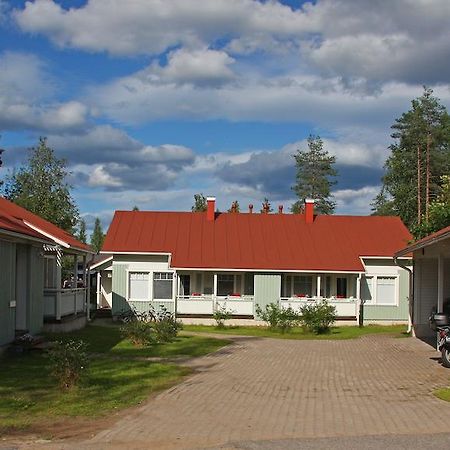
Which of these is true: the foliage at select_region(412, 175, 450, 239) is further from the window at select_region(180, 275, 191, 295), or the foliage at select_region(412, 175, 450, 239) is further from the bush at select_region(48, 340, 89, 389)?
the bush at select_region(48, 340, 89, 389)

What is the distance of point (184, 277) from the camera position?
110 feet

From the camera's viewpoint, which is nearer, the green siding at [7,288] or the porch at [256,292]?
the green siding at [7,288]

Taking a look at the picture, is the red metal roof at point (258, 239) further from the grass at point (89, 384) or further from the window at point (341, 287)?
the grass at point (89, 384)

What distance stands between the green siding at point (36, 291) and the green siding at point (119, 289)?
9.84m

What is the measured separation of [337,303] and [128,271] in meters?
9.67

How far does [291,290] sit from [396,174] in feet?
71.5

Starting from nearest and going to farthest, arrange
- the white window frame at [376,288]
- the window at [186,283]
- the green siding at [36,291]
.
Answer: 1. the green siding at [36,291]
2. the white window frame at [376,288]
3. the window at [186,283]

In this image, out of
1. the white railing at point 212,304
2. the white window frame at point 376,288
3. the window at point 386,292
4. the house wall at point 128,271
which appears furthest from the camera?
the window at point 386,292

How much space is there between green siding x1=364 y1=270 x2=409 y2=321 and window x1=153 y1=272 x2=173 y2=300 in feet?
29.8

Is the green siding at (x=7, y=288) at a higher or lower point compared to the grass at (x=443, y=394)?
higher

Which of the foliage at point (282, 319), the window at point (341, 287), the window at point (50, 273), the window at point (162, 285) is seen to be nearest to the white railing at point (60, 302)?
the window at point (50, 273)

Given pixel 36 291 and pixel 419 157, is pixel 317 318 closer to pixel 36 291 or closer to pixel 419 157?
pixel 36 291

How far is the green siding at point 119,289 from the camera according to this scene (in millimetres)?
32219

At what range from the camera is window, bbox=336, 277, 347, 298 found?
111 ft
